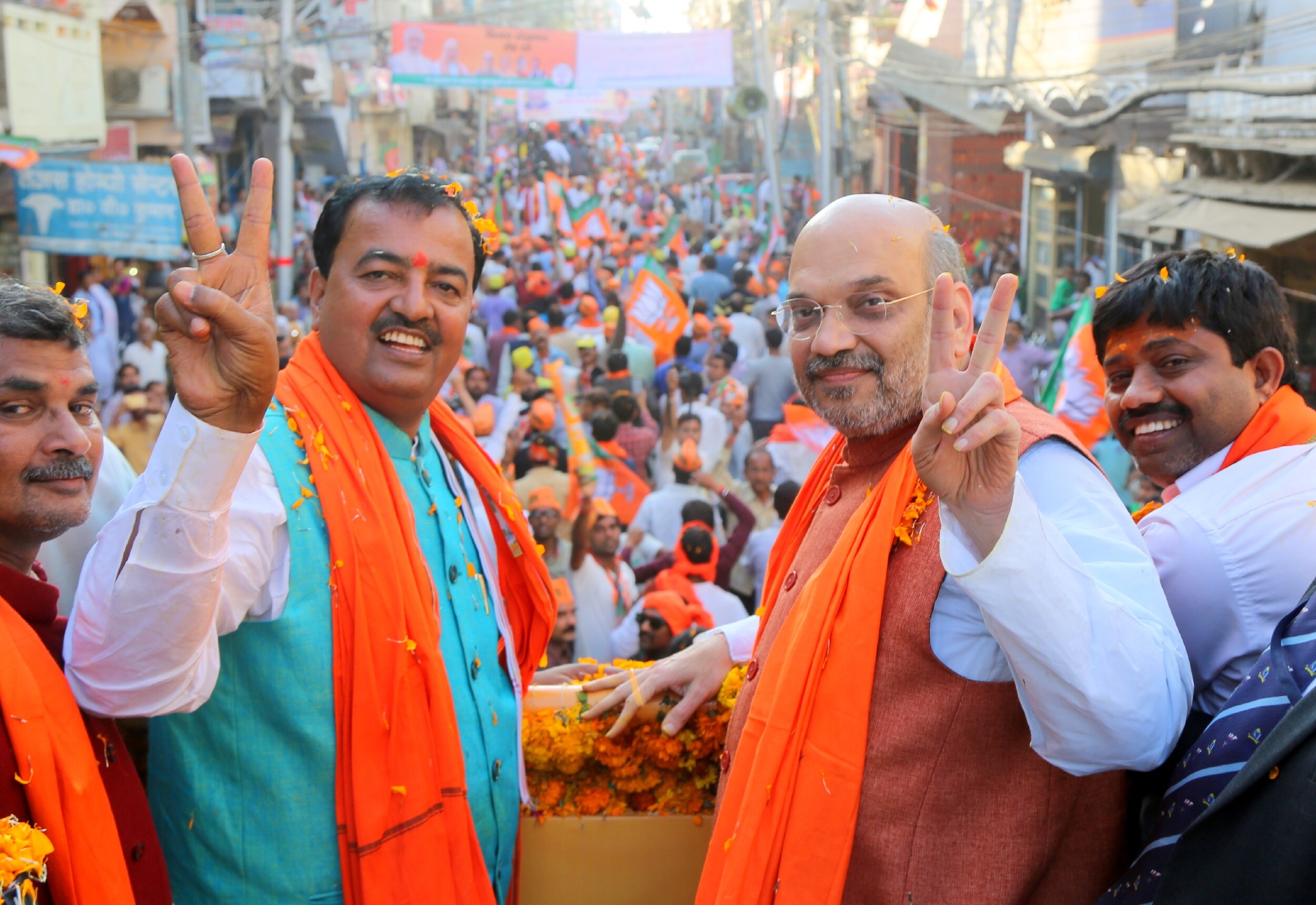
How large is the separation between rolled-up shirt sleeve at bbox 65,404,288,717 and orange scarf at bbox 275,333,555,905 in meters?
0.30

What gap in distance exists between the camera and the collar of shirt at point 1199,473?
224 cm

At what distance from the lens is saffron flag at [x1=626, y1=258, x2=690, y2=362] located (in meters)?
9.36

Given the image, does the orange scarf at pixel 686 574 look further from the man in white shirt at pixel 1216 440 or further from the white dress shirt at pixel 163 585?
the white dress shirt at pixel 163 585

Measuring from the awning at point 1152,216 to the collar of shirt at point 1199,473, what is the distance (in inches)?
366

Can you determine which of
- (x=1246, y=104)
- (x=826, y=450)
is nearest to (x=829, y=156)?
(x=1246, y=104)

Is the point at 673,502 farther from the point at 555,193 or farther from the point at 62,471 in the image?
the point at 555,193

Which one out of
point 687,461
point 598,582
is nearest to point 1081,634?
point 598,582

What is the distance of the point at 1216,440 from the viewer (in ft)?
7.32

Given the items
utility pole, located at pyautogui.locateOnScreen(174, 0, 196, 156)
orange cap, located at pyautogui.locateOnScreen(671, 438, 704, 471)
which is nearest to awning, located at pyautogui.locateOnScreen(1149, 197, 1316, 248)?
orange cap, located at pyautogui.locateOnScreen(671, 438, 704, 471)

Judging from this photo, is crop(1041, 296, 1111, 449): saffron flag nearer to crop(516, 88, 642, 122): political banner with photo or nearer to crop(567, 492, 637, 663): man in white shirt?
crop(567, 492, 637, 663): man in white shirt

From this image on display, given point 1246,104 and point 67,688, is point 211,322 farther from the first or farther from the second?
point 1246,104

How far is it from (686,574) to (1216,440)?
3.21m

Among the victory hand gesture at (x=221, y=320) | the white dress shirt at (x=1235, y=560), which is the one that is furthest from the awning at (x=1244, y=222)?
the victory hand gesture at (x=221, y=320)

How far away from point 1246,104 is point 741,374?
17.3 ft
